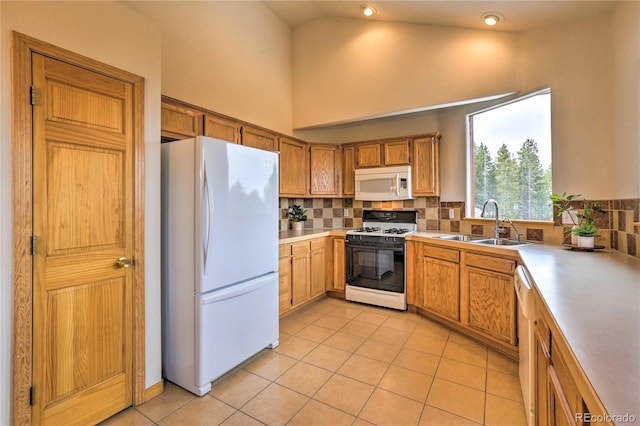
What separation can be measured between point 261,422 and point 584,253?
240 centimetres

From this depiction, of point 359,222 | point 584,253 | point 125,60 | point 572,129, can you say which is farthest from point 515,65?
point 125,60

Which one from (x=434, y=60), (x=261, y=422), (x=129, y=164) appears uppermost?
(x=434, y=60)

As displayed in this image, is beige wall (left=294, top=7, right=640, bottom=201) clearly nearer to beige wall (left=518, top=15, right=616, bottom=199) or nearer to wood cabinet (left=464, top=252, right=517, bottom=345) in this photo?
beige wall (left=518, top=15, right=616, bottom=199)

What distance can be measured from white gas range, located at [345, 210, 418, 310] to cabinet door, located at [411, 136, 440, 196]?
40 centimetres

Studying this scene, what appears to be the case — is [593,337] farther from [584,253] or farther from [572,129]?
[572,129]

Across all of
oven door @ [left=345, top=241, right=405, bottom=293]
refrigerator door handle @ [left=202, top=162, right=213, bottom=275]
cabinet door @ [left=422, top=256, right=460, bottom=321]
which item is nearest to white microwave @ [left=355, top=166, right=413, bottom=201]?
oven door @ [left=345, top=241, right=405, bottom=293]

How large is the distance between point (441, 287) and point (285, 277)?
162 cm

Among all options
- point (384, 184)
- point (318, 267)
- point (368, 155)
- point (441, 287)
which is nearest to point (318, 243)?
point (318, 267)

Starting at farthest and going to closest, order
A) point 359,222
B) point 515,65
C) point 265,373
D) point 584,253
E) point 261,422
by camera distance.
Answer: point 359,222
point 515,65
point 265,373
point 584,253
point 261,422

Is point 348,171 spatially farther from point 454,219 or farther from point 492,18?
point 492,18

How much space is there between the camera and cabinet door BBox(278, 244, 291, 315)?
10.1ft

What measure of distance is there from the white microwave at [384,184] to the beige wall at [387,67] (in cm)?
76

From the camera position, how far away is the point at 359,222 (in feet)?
14.2

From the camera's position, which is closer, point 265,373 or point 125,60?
point 125,60
